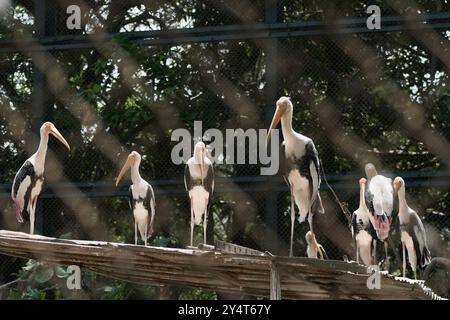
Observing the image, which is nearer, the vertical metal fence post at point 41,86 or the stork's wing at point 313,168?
the stork's wing at point 313,168

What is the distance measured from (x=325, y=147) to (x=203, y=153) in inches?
72.3

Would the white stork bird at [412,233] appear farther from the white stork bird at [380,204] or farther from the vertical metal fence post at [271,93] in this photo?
the vertical metal fence post at [271,93]

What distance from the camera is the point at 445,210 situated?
9.72 m

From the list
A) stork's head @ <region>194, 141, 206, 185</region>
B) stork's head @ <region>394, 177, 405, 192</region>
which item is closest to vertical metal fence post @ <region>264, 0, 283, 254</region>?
stork's head @ <region>194, 141, 206, 185</region>

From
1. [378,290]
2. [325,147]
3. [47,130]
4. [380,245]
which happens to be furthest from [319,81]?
[378,290]

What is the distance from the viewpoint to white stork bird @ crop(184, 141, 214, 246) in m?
8.54

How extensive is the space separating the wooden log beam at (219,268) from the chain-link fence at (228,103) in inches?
78.2

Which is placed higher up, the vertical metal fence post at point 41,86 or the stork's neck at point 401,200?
the vertical metal fence post at point 41,86

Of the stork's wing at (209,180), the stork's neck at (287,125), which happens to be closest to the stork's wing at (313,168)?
the stork's neck at (287,125)

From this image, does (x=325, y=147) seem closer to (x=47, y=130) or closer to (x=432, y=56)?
(x=432, y=56)

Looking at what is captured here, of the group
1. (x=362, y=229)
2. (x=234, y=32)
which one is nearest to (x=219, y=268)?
(x=362, y=229)

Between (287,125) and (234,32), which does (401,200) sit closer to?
(287,125)

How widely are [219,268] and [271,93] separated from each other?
2872 millimetres

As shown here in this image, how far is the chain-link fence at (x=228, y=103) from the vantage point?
9.77 m
